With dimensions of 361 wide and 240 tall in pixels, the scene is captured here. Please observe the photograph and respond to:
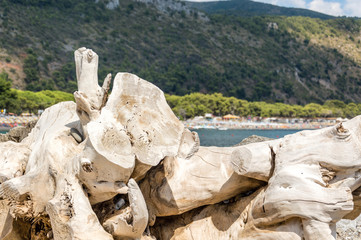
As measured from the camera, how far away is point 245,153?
303 cm

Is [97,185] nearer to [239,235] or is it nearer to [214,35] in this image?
[239,235]

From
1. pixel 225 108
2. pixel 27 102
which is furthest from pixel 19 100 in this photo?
pixel 225 108

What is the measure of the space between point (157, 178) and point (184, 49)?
14018 centimetres

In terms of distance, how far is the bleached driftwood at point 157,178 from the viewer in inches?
107

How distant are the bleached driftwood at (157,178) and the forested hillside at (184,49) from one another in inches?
3883

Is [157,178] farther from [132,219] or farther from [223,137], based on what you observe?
[223,137]

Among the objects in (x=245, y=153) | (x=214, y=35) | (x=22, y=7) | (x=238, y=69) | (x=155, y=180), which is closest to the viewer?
(x=245, y=153)

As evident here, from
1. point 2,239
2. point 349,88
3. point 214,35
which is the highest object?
point 2,239

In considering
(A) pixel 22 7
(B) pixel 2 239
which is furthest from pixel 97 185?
(A) pixel 22 7

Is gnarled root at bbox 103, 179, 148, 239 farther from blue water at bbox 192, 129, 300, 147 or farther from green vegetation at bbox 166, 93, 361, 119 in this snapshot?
green vegetation at bbox 166, 93, 361, 119

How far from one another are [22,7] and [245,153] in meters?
134

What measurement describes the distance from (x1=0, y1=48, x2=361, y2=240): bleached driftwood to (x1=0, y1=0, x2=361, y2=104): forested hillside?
98.6 metres

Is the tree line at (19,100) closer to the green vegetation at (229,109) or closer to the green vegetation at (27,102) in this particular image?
the green vegetation at (27,102)

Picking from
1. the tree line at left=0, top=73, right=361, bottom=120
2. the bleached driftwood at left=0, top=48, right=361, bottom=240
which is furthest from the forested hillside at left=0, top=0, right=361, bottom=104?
the bleached driftwood at left=0, top=48, right=361, bottom=240
